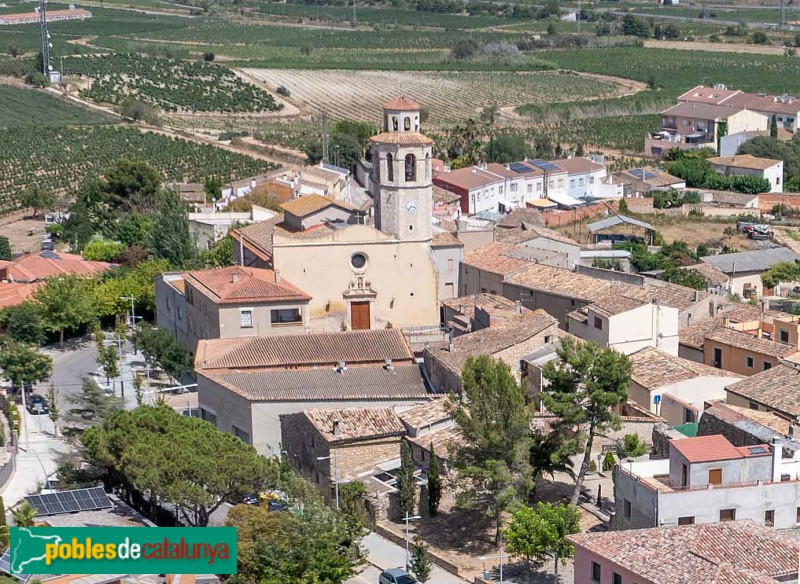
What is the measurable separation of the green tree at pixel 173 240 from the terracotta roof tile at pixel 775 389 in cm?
2688

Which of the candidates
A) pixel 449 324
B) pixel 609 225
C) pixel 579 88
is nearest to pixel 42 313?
pixel 449 324

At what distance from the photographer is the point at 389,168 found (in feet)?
176

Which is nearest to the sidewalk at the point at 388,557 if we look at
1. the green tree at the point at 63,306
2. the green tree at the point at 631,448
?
the green tree at the point at 631,448

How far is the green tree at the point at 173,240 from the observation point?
63.6m

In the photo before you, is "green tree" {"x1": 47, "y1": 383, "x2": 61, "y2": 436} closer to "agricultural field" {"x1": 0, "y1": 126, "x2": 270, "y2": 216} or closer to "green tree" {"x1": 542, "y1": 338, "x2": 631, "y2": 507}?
"green tree" {"x1": 542, "y1": 338, "x2": 631, "y2": 507}

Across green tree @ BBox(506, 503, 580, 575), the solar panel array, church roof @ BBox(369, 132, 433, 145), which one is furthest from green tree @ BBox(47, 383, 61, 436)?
green tree @ BBox(506, 503, 580, 575)

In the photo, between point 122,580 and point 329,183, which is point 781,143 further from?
point 122,580

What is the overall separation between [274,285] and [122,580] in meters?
19.6

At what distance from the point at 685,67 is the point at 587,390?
12695 cm

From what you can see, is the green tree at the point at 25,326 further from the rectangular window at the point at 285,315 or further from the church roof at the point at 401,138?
the church roof at the point at 401,138

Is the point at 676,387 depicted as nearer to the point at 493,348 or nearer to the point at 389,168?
the point at 493,348

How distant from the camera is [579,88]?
149750 mm

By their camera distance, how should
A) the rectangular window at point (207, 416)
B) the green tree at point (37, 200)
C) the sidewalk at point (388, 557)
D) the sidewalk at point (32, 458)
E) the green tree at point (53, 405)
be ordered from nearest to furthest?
the sidewalk at point (388, 557)
the sidewalk at point (32, 458)
the rectangular window at point (207, 416)
the green tree at point (53, 405)
the green tree at point (37, 200)

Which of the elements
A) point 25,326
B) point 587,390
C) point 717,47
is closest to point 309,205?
point 25,326
